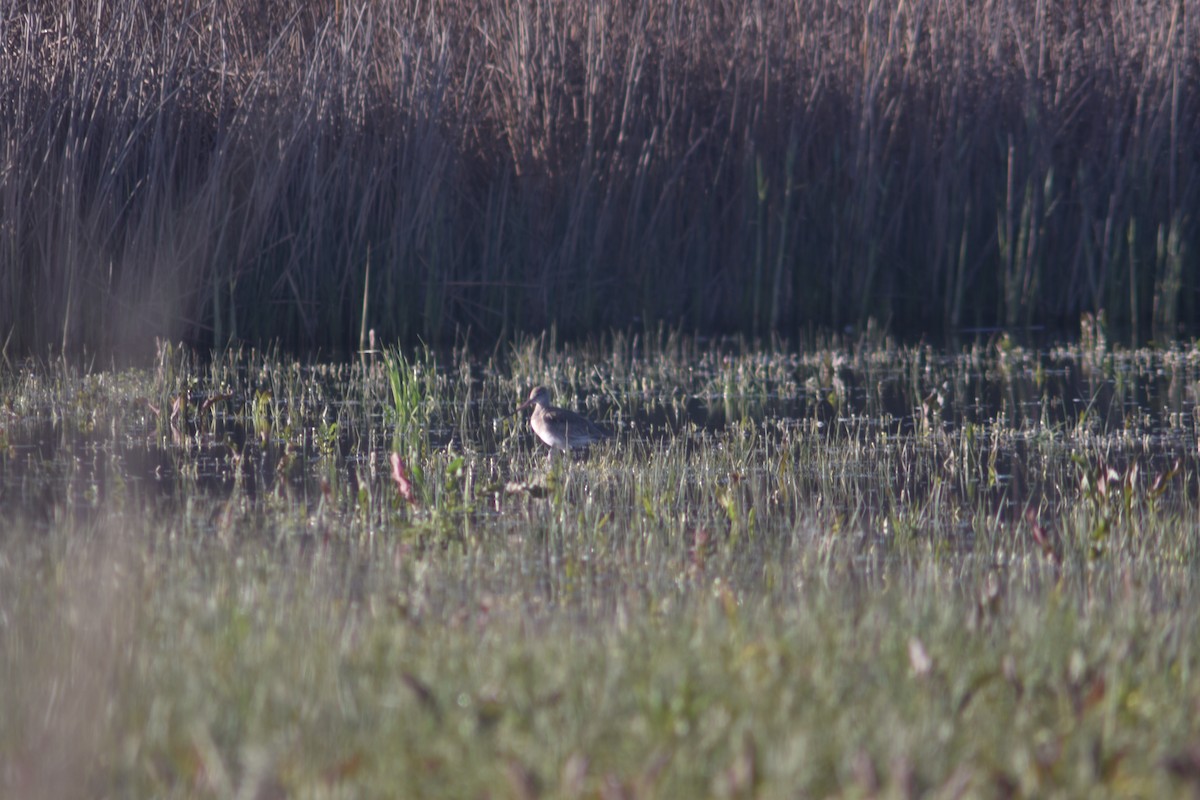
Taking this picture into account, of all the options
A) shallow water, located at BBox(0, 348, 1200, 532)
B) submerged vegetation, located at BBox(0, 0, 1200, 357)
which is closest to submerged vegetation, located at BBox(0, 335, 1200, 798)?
shallow water, located at BBox(0, 348, 1200, 532)

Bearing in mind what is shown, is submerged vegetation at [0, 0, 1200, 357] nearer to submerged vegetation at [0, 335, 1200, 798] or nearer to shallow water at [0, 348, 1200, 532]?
shallow water at [0, 348, 1200, 532]

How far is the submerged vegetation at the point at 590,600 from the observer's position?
267cm

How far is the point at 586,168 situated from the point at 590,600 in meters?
7.56

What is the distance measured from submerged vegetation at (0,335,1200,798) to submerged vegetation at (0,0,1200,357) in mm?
2012

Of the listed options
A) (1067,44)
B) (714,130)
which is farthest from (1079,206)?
(714,130)

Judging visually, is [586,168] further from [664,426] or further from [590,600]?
[590,600]

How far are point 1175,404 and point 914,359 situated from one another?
7.13 feet

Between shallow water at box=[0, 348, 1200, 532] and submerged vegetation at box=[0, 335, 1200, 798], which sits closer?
submerged vegetation at box=[0, 335, 1200, 798]

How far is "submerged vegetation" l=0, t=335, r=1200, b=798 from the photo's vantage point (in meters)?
2.67

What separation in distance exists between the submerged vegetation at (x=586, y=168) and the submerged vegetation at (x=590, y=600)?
201cm

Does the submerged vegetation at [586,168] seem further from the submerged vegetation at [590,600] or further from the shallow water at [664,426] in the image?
the submerged vegetation at [590,600]

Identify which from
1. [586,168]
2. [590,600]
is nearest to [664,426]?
[590,600]

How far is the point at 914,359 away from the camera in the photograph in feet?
32.4

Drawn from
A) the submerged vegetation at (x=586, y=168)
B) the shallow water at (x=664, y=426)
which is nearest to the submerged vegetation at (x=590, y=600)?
the shallow water at (x=664, y=426)
